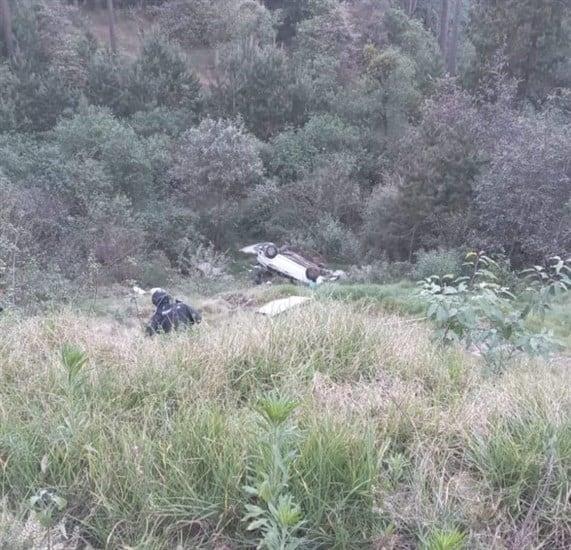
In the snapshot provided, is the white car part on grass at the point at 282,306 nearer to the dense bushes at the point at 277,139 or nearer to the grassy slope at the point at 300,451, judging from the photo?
the grassy slope at the point at 300,451

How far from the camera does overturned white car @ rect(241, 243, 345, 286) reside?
14133 millimetres

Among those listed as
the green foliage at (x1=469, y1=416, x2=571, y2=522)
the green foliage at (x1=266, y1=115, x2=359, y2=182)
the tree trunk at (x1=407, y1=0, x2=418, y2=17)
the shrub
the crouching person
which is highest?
the green foliage at (x1=469, y1=416, x2=571, y2=522)

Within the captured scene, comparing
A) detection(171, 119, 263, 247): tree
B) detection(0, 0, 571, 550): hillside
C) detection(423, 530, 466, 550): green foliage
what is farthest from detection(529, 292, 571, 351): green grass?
detection(171, 119, 263, 247): tree

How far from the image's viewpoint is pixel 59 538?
233 centimetres

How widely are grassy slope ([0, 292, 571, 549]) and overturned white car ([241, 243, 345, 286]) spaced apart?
33.8ft

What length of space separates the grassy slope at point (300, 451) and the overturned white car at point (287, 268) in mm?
10295

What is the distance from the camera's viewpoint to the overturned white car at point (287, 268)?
14133 mm

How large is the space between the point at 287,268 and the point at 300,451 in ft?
39.3

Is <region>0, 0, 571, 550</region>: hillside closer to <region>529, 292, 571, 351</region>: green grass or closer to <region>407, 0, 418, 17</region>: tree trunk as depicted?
<region>529, 292, 571, 351</region>: green grass

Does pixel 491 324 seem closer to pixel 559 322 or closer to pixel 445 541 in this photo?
pixel 445 541

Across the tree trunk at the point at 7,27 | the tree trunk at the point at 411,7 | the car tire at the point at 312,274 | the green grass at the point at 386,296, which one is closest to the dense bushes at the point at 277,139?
the tree trunk at the point at 7,27

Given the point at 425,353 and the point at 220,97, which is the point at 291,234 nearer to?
the point at 220,97

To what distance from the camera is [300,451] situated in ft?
8.46

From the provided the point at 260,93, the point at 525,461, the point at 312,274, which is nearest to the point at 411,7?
the point at 260,93
